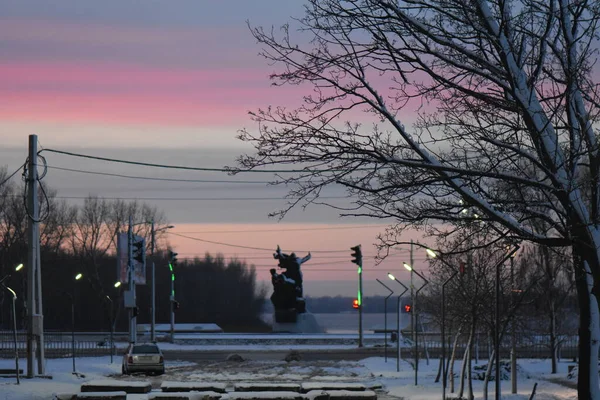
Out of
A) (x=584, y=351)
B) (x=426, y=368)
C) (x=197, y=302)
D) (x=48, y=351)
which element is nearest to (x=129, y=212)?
(x=197, y=302)

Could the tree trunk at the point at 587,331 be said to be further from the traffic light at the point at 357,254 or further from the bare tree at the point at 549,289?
the traffic light at the point at 357,254

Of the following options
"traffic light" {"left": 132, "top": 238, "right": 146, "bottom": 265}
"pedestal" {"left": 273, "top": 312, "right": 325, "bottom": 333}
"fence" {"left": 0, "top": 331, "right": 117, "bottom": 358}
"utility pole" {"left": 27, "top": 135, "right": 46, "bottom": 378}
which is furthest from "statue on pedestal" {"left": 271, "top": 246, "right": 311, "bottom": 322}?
"utility pole" {"left": 27, "top": 135, "right": 46, "bottom": 378}

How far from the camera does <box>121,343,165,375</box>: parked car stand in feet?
145

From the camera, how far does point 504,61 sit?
15.9m

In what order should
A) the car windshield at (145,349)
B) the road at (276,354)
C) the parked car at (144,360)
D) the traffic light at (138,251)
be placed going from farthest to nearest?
the road at (276,354), the traffic light at (138,251), the car windshield at (145,349), the parked car at (144,360)

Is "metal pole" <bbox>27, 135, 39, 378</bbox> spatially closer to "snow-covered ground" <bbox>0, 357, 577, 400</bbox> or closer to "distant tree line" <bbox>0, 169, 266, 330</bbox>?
"snow-covered ground" <bbox>0, 357, 577, 400</bbox>

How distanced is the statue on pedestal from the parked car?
34244 millimetres

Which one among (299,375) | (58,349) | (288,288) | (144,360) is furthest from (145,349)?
(288,288)

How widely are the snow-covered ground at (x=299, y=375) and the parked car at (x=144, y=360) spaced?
1.99ft

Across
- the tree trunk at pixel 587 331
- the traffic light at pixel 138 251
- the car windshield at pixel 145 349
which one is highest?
the traffic light at pixel 138 251

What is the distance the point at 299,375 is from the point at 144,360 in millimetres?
6953

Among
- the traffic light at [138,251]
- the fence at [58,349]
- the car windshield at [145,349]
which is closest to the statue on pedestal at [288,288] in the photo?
the fence at [58,349]

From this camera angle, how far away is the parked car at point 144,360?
44.3 m

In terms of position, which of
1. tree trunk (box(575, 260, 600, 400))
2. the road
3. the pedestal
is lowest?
the road
